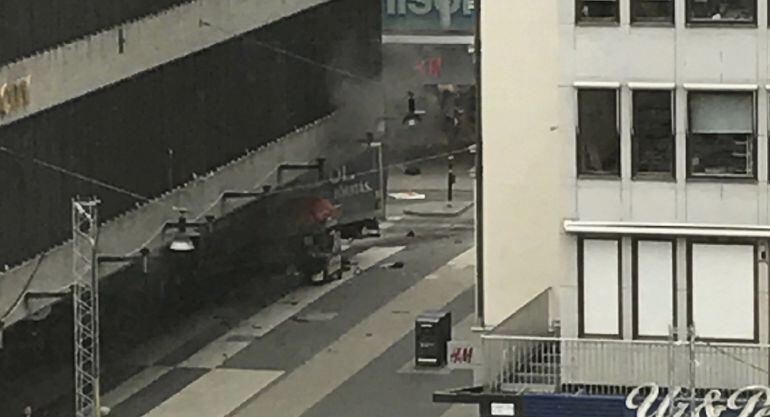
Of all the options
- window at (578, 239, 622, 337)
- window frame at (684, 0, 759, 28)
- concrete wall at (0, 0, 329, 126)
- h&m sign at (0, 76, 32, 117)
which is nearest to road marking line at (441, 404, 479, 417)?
window at (578, 239, 622, 337)

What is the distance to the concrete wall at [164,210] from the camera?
57031 millimetres

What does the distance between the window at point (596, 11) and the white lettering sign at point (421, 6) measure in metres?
41.6

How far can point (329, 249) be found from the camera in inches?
2884

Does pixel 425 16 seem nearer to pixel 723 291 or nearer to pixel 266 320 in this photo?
pixel 266 320

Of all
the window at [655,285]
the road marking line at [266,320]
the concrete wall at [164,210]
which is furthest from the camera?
the road marking line at [266,320]

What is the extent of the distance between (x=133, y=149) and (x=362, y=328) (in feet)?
28.1

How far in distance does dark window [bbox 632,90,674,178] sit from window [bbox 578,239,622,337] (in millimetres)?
1441

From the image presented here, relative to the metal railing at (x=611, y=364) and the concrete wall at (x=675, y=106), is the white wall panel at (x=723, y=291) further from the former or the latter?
the metal railing at (x=611, y=364)

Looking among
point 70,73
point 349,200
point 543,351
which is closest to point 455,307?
point 349,200

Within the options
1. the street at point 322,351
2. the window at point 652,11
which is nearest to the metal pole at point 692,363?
the window at point 652,11

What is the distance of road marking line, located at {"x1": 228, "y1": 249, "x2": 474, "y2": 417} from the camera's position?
59.9 m

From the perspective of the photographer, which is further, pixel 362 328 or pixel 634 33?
pixel 362 328

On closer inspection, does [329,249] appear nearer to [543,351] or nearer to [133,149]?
[133,149]

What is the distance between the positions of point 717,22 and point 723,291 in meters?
4.56
